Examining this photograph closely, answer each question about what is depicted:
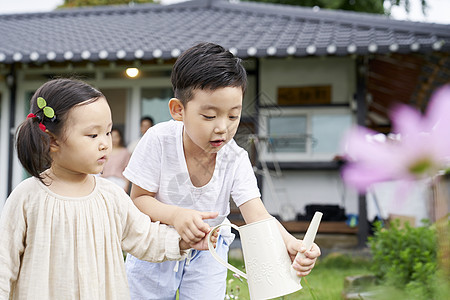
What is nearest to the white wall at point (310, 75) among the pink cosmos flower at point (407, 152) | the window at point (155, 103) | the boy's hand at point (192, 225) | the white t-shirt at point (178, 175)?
the window at point (155, 103)

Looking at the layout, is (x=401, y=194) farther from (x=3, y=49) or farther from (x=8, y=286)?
(x=3, y=49)

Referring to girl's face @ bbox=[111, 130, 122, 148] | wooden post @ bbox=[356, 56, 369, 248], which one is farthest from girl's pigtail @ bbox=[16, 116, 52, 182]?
wooden post @ bbox=[356, 56, 369, 248]

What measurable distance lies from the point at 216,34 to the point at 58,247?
5535mm

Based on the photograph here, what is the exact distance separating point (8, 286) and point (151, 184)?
474mm

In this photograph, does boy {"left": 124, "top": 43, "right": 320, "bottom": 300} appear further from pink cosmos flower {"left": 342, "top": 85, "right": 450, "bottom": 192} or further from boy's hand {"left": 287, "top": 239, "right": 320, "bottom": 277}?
pink cosmos flower {"left": 342, "top": 85, "right": 450, "bottom": 192}

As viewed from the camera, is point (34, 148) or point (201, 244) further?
point (201, 244)

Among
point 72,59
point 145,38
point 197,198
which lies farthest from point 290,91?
point 197,198

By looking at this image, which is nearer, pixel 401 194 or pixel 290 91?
pixel 401 194

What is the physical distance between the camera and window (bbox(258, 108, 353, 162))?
6375mm

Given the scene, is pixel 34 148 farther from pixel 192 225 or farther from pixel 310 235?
pixel 310 235

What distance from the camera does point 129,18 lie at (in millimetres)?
8562

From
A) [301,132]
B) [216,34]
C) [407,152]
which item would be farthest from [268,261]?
[216,34]

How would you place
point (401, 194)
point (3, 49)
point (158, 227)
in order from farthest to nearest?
point (3, 49) < point (158, 227) < point (401, 194)

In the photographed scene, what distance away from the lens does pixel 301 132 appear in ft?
21.2
